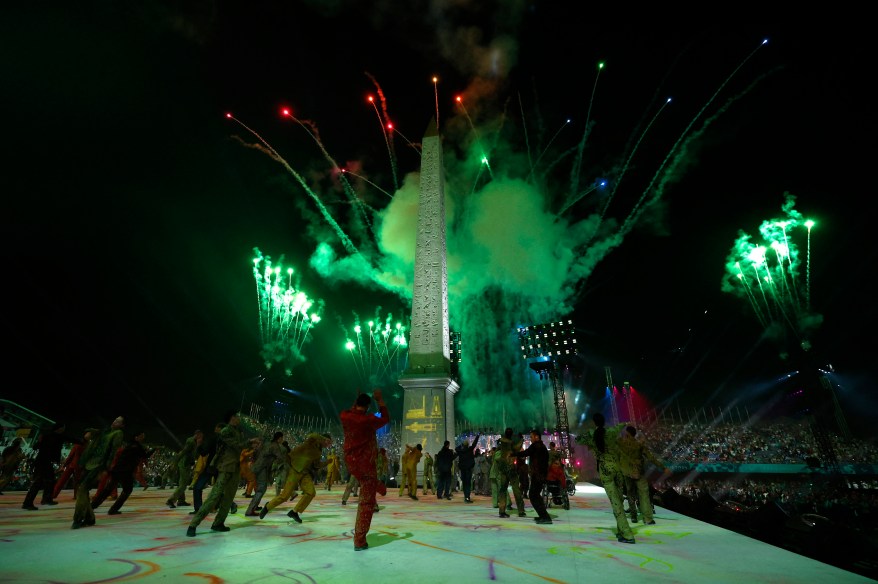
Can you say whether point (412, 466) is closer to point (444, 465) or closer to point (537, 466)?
point (444, 465)

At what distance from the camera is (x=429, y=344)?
60.2 ft

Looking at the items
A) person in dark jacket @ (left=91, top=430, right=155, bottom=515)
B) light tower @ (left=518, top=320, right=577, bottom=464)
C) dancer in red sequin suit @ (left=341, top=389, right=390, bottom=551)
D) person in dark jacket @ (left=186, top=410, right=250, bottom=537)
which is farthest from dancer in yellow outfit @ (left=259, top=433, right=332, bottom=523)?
light tower @ (left=518, top=320, right=577, bottom=464)

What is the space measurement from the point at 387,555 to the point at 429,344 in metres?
14.3

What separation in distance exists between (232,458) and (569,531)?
208 inches

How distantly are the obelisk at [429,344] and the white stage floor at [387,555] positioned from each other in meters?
10.6

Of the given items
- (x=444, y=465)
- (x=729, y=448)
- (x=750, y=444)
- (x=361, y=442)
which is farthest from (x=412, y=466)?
(x=750, y=444)

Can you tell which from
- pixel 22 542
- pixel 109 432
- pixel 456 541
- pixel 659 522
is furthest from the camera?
pixel 659 522

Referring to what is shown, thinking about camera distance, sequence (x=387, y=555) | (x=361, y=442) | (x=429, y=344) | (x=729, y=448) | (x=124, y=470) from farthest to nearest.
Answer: (x=729, y=448) < (x=429, y=344) < (x=124, y=470) < (x=361, y=442) < (x=387, y=555)

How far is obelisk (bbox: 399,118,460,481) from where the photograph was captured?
1697cm

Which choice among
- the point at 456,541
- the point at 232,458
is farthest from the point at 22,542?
the point at 456,541

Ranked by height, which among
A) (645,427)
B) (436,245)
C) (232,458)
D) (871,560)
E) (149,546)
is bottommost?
(871,560)

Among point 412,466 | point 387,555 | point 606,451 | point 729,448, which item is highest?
point 729,448

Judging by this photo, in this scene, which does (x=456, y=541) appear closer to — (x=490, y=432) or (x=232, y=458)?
(x=232, y=458)

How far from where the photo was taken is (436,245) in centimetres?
2053
